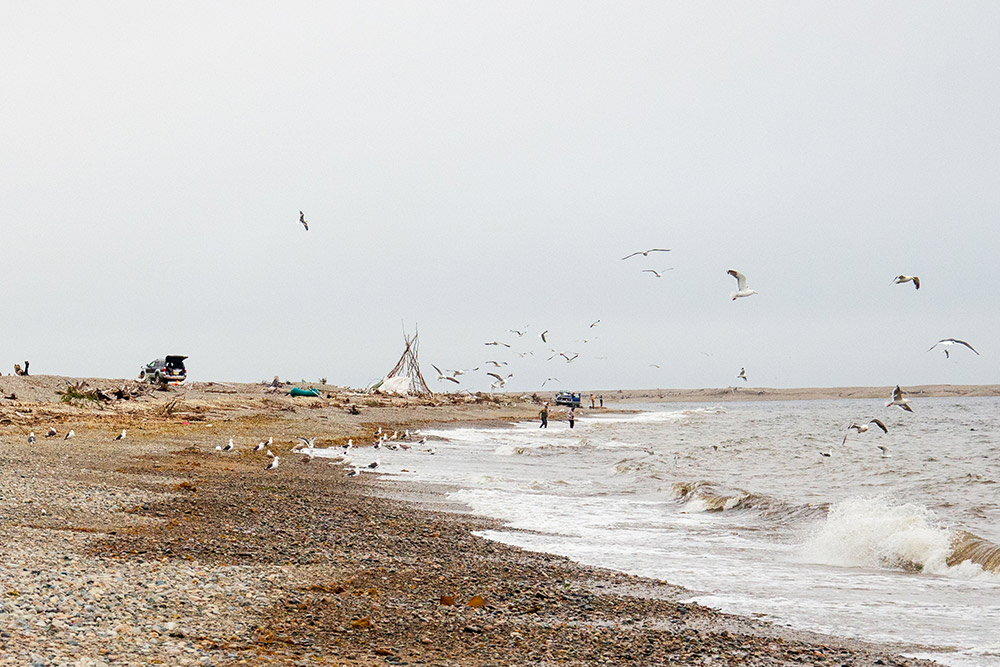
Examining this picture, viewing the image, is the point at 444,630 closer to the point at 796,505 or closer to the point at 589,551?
the point at 589,551

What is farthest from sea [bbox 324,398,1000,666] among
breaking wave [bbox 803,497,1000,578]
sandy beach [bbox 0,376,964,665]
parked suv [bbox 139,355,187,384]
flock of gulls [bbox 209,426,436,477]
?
parked suv [bbox 139,355,187,384]

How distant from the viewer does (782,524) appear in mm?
16844

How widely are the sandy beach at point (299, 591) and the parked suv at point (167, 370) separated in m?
37.3

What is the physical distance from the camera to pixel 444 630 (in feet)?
24.6

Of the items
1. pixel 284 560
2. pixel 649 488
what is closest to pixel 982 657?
pixel 284 560

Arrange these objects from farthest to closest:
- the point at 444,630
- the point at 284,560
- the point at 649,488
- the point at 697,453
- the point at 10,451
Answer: the point at 697,453 < the point at 649,488 < the point at 10,451 < the point at 284,560 < the point at 444,630

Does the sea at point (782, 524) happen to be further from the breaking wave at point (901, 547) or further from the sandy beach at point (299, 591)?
the sandy beach at point (299, 591)

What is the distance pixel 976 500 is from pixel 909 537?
29.0ft

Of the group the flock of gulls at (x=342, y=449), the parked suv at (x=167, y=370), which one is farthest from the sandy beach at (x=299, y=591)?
the parked suv at (x=167, y=370)

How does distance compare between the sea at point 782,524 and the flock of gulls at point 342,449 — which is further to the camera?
the flock of gulls at point 342,449

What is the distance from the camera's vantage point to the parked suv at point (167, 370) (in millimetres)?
52344

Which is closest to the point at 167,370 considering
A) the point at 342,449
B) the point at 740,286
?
the point at 342,449

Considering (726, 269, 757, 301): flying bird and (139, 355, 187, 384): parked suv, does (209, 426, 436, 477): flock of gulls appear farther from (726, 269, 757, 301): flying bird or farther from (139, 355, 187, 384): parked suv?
(139, 355, 187, 384): parked suv

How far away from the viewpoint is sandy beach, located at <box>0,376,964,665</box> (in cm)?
647
